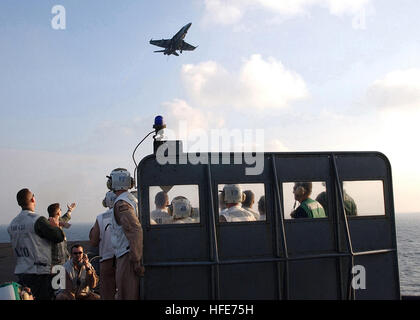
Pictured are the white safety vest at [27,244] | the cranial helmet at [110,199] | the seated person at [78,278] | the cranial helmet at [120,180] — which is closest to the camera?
the cranial helmet at [120,180]


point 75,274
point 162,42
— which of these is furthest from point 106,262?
point 162,42

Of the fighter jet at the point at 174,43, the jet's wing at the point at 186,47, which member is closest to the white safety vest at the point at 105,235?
the fighter jet at the point at 174,43

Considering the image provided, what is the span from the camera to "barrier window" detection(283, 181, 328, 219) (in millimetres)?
5516

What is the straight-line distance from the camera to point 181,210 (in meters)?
5.22

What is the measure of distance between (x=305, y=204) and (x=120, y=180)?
102 inches

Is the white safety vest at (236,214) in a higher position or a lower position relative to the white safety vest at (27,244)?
higher

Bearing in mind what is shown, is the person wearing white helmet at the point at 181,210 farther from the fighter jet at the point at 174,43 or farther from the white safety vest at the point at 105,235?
the fighter jet at the point at 174,43

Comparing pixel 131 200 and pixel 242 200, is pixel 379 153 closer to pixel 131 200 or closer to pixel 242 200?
pixel 242 200

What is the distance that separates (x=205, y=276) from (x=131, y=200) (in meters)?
1.39

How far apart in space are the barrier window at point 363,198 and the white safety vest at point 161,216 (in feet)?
8.28

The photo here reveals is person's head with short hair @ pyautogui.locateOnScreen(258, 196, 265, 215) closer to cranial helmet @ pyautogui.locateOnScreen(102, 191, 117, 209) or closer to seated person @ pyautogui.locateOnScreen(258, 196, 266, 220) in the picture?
seated person @ pyautogui.locateOnScreen(258, 196, 266, 220)

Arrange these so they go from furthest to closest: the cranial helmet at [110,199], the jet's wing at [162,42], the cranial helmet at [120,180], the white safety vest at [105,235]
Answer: the jet's wing at [162,42] → the cranial helmet at [110,199] → the white safety vest at [105,235] → the cranial helmet at [120,180]

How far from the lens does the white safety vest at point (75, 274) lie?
6.68 metres
